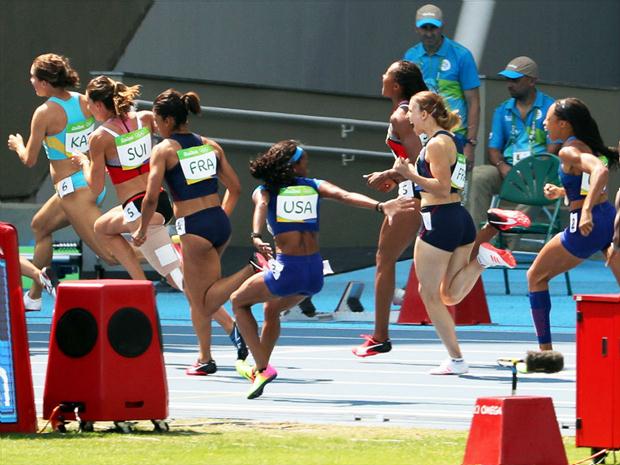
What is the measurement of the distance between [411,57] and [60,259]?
4130 millimetres

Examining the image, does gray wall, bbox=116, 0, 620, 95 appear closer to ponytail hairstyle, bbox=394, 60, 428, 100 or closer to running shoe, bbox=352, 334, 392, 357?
ponytail hairstyle, bbox=394, 60, 428, 100

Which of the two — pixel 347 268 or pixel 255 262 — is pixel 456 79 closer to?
pixel 347 268

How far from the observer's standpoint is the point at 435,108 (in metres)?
12.1

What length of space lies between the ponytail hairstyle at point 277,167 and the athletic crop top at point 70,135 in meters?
4.08

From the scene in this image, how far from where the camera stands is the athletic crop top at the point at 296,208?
11305 millimetres

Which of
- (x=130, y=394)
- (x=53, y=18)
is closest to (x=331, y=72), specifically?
(x=53, y=18)

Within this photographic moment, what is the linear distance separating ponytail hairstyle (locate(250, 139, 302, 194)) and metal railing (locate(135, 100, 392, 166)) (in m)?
9.01

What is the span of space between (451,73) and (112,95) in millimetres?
5827

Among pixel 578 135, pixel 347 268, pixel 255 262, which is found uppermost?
pixel 578 135

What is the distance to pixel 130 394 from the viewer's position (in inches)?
369

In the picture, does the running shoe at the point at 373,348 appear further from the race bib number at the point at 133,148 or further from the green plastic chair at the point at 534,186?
the green plastic chair at the point at 534,186

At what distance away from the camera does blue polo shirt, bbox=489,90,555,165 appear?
19.0 m

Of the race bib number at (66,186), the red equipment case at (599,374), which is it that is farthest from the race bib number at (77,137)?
the red equipment case at (599,374)

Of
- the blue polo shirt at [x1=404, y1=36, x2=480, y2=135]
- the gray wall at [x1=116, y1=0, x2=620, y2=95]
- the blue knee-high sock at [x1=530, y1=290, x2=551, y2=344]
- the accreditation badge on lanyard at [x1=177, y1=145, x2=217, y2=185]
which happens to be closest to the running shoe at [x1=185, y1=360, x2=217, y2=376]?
the accreditation badge on lanyard at [x1=177, y1=145, x2=217, y2=185]
